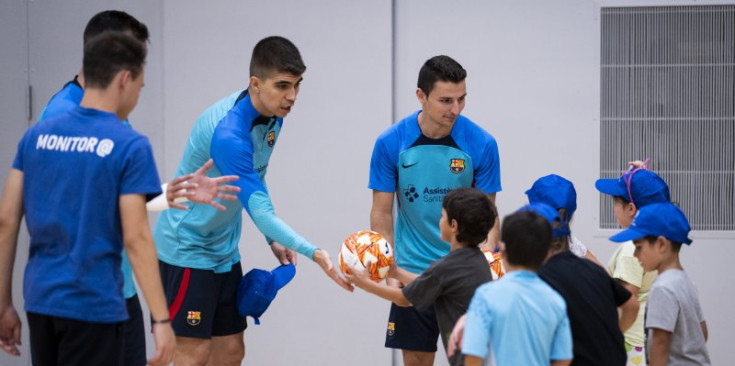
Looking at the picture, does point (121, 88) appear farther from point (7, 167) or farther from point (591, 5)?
point (591, 5)

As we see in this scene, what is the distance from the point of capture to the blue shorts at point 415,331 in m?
5.20

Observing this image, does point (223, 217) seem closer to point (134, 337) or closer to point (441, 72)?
point (134, 337)

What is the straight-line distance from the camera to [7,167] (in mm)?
7254

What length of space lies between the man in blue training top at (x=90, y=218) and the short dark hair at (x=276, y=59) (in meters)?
1.22

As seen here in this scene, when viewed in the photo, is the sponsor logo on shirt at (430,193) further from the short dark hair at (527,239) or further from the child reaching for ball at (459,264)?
the short dark hair at (527,239)

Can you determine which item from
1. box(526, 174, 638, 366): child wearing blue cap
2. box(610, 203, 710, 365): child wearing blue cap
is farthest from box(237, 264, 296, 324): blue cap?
box(610, 203, 710, 365): child wearing blue cap

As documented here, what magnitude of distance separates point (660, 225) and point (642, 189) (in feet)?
2.67

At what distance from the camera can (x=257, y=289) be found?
17.1ft

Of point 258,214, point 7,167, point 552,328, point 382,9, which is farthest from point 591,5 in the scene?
point 7,167

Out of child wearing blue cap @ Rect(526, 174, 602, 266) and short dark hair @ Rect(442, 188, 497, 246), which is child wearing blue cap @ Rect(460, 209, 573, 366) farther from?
child wearing blue cap @ Rect(526, 174, 602, 266)

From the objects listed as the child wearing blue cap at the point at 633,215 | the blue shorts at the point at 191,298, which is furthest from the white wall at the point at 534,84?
the blue shorts at the point at 191,298

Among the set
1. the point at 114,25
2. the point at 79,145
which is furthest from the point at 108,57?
the point at 114,25

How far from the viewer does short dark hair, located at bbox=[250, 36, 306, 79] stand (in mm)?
4848

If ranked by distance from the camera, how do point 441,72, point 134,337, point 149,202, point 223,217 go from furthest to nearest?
point 441,72
point 223,217
point 134,337
point 149,202
